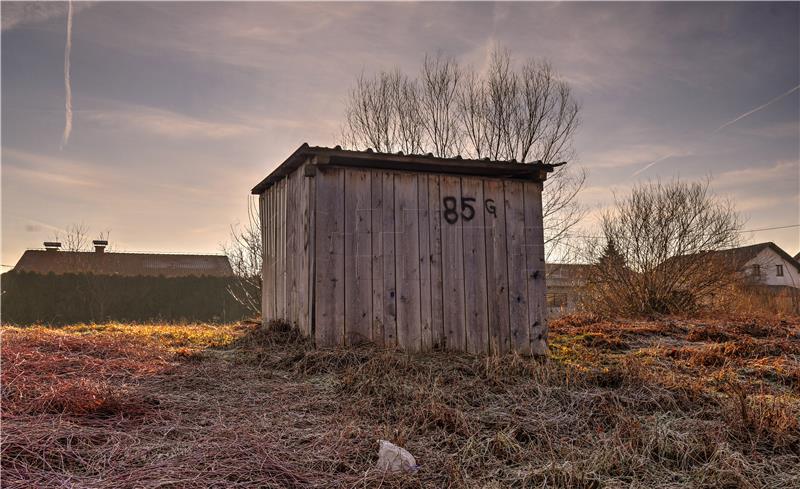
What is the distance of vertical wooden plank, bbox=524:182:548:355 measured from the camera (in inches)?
283

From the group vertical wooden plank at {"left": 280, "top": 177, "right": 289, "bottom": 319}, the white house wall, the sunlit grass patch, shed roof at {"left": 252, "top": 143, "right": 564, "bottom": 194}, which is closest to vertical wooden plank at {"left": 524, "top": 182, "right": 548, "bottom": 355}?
shed roof at {"left": 252, "top": 143, "right": 564, "bottom": 194}

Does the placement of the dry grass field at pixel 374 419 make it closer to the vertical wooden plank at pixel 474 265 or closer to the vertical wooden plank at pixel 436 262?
the vertical wooden plank at pixel 436 262

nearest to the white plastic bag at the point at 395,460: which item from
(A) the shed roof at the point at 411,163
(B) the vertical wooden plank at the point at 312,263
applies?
(B) the vertical wooden plank at the point at 312,263

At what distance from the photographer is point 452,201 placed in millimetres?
6906

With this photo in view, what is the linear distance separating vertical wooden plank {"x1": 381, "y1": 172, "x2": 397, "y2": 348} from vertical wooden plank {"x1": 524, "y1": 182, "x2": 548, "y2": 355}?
1905 millimetres

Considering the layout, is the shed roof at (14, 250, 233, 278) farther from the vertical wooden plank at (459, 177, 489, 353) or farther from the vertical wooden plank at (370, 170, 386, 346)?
the vertical wooden plank at (459, 177, 489, 353)

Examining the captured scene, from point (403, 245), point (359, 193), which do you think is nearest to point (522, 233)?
point (403, 245)

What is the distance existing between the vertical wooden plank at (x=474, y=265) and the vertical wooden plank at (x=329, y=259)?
1633 millimetres

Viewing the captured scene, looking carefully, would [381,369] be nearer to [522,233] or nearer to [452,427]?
[452,427]

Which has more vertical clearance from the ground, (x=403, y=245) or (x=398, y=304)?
(x=403, y=245)

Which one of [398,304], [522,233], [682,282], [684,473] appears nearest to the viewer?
[684,473]

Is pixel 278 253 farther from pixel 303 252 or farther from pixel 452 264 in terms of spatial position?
pixel 452 264

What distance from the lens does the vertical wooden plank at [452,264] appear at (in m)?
6.74

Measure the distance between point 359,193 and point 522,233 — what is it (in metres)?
2.30
